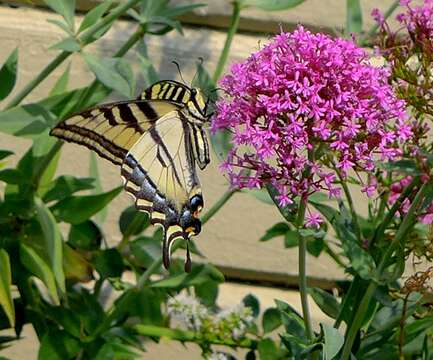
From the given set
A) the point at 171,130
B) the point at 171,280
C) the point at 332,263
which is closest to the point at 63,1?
the point at 171,130

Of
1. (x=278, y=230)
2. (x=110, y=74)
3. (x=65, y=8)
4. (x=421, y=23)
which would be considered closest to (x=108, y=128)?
(x=110, y=74)

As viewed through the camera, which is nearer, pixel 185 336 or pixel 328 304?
pixel 328 304

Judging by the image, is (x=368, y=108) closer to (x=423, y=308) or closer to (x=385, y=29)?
(x=385, y=29)

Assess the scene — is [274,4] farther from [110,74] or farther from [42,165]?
[42,165]

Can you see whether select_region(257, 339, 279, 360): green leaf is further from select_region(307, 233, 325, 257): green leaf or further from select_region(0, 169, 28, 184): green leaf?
select_region(0, 169, 28, 184): green leaf

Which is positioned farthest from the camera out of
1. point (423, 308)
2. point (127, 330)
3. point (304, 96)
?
point (127, 330)

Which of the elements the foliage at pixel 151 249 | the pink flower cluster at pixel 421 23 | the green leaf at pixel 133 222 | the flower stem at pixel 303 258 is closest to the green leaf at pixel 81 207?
the foliage at pixel 151 249
